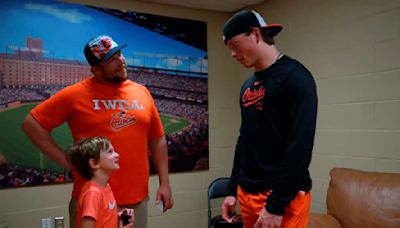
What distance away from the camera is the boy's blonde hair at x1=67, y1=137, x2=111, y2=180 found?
5.74 feet

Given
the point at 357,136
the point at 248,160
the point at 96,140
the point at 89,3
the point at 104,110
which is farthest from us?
the point at 89,3

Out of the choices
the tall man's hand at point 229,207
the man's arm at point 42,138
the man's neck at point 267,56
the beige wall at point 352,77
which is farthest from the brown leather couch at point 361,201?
the man's arm at point 42,138

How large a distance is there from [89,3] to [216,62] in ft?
4.58

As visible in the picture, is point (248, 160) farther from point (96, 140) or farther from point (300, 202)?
point (96, 140)

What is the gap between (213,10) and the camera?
3.72 metres

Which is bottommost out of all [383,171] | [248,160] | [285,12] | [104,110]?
[383,171]

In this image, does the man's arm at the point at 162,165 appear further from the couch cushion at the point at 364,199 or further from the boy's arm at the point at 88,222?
the couch cushion at the point at 364,199

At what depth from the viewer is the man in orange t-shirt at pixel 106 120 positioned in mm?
1902

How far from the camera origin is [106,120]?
190cm

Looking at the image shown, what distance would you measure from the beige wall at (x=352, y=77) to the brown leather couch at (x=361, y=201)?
0.31m

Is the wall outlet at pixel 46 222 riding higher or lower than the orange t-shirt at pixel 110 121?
lower

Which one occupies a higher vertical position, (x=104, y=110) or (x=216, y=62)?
(x=216, y=62)

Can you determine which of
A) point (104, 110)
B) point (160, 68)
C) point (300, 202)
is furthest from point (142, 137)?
point (160, 68)

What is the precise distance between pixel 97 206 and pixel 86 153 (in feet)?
0.89
